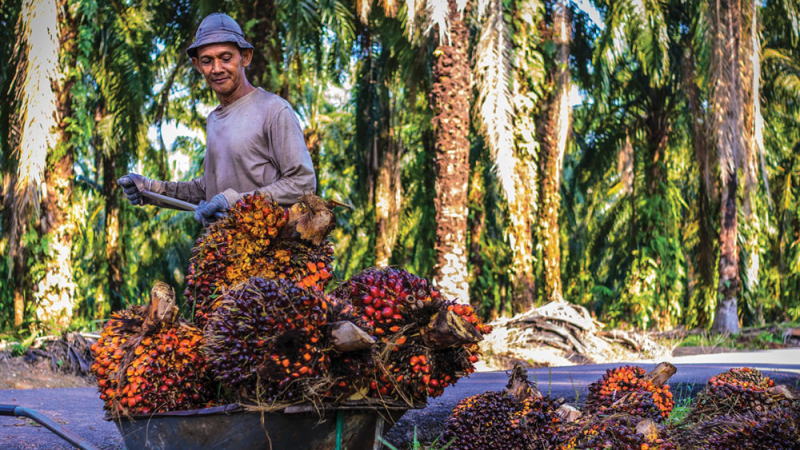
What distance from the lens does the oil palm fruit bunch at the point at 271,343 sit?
2.58m

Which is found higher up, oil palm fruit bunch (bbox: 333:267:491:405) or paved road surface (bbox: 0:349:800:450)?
oil palm fruit bunch (bbox: 333:267:491:405)

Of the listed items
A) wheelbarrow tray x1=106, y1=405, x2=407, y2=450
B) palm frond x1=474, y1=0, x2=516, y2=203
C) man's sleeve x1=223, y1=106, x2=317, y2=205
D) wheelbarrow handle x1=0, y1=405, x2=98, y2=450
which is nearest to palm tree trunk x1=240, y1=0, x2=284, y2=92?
palm frond x1=474, y1=0, x2=516, y2=203

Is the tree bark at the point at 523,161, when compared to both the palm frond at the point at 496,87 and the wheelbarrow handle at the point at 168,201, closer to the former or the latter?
the palm frond at the point at 496,87

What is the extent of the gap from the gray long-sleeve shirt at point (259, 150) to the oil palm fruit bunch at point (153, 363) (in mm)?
766

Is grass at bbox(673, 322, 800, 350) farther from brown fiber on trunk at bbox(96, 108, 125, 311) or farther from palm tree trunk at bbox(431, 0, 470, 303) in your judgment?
brown fiber on trunk at bbox(96, 108, 125, 311)

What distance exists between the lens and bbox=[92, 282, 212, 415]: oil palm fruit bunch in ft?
9.28

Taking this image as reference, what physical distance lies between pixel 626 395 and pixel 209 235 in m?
1.92

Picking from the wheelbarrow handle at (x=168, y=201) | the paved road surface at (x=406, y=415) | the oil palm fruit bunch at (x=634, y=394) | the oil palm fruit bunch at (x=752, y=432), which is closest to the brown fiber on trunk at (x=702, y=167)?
the paved road surface at (x=406, y=415)

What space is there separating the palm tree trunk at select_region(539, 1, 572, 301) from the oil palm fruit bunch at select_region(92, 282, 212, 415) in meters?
9.68

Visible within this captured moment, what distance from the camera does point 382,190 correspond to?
49.2 ft

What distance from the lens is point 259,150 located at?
3.65 meters

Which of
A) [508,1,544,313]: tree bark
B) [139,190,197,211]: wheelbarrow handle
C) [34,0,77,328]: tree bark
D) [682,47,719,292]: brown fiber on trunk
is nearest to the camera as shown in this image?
[139,190,197,211]: wheelbarrow handle

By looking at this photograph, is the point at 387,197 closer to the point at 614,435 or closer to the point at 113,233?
the point at 113,233

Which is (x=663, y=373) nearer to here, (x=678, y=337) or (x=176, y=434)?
(x=176, y=434)
